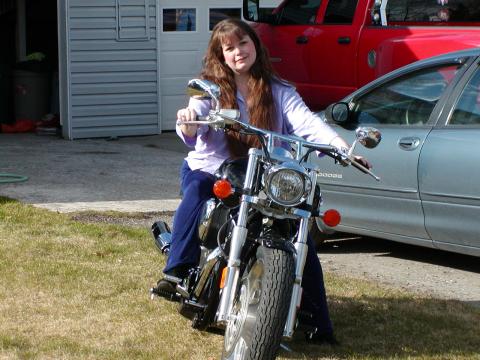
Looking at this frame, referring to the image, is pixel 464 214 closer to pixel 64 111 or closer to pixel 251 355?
pixel 251 355

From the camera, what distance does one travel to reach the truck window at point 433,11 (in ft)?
36.1

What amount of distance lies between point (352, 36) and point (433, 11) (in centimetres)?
89

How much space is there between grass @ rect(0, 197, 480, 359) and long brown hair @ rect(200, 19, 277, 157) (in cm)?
107

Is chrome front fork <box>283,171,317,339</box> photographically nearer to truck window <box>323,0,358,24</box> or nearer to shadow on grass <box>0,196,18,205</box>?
shadow on grass <box>0,196,18,205</box>

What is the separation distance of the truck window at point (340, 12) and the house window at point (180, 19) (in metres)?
3.64

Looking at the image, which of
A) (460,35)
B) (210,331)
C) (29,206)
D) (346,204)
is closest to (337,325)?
(210,331)

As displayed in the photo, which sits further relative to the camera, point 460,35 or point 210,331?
point 460,35

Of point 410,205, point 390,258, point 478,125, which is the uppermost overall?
point 478,125

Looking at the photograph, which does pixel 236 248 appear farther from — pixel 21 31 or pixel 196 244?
pixel 21 31

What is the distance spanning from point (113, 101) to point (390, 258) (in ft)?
24.8

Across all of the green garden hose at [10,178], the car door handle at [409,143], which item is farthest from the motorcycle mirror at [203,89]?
the green garden hose at [10,178]

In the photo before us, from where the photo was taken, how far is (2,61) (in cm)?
1702

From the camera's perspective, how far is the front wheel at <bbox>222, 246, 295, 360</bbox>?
468cm

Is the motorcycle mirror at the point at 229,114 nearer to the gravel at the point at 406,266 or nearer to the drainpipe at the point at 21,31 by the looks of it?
the gravel at the point at 406,266
